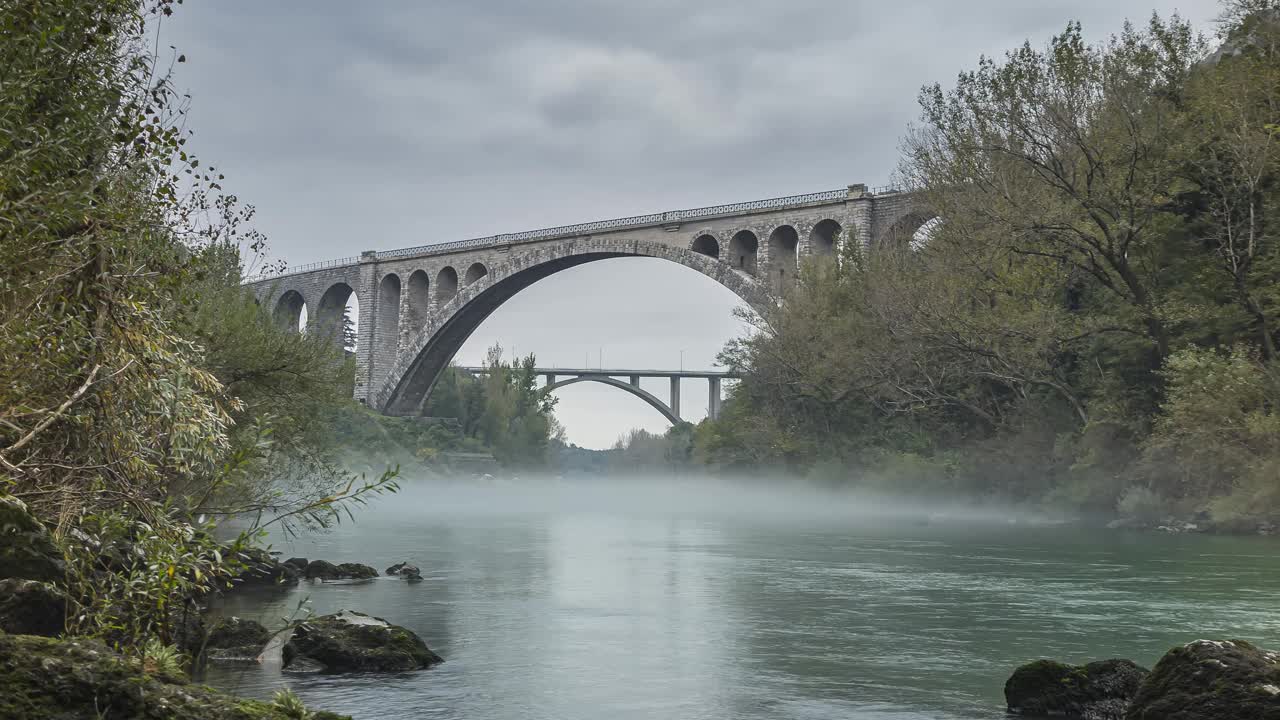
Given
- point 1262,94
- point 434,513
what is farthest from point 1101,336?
point 434,513

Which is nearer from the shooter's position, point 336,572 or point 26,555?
point 26,555

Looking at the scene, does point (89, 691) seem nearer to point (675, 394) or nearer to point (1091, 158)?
point (1091, 158)

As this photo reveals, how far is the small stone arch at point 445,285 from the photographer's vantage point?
71438 millimetres

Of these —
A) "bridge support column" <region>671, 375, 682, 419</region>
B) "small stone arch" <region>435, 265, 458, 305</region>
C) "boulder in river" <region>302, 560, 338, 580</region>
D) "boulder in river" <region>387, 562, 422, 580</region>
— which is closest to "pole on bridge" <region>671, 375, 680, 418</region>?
"bridge support column" <region>671, 375, 682, 419</region>

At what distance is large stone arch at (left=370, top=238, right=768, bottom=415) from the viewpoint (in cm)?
5419

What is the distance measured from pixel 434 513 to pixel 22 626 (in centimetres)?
3295

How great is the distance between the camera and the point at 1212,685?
23.6 ft

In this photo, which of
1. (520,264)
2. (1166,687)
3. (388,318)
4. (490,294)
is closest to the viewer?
(1166,687)

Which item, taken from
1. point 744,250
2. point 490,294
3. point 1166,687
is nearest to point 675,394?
point 490,294

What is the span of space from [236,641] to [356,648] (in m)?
1.26

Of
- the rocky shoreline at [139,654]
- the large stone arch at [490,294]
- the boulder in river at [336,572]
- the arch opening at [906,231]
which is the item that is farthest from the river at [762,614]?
the large stone arch at [490,294]

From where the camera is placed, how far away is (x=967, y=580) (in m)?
17.5

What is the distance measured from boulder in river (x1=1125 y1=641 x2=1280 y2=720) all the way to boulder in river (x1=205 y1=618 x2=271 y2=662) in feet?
24.1

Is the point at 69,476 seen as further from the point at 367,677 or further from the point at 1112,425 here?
the point at 1112,425
